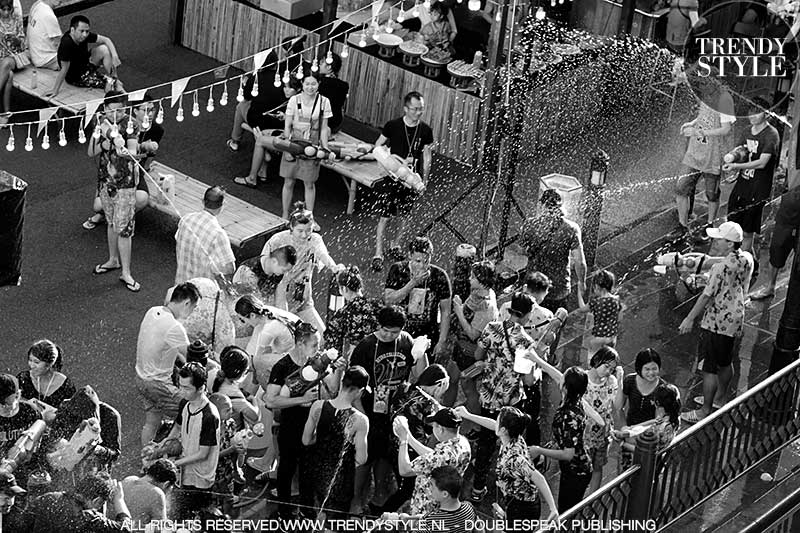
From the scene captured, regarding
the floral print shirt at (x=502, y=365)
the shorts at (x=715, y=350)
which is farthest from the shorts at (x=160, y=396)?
the shorts at (x=715, y=350)

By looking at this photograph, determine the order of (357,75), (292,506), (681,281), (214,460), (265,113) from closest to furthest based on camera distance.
Answer: (214,460)
(292,506)
(681,281)
(265,113)
(357,75)

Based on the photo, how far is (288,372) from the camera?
12.1 meters

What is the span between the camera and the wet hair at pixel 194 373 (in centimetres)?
1119

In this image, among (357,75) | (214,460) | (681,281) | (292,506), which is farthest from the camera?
(357,75)

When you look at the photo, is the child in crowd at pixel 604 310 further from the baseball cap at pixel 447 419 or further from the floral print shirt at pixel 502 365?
the baseball cap at pixel 447 419

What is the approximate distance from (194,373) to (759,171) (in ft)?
22.9

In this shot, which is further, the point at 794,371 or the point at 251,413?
the point at 794,371

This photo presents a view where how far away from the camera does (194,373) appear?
1120 centimetres

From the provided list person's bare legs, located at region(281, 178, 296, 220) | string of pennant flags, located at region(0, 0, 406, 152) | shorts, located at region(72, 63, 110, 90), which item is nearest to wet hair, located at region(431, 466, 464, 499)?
string of pennant flags, located at region(0, 0, 406, 152)

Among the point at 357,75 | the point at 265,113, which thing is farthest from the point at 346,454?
the point at 357,75

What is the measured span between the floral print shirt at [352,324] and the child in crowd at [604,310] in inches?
69.2

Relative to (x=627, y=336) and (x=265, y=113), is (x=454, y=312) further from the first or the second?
(x=265, y=113)

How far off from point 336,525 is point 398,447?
692 millimetres

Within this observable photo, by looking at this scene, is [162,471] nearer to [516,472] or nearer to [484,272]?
[516,472]
